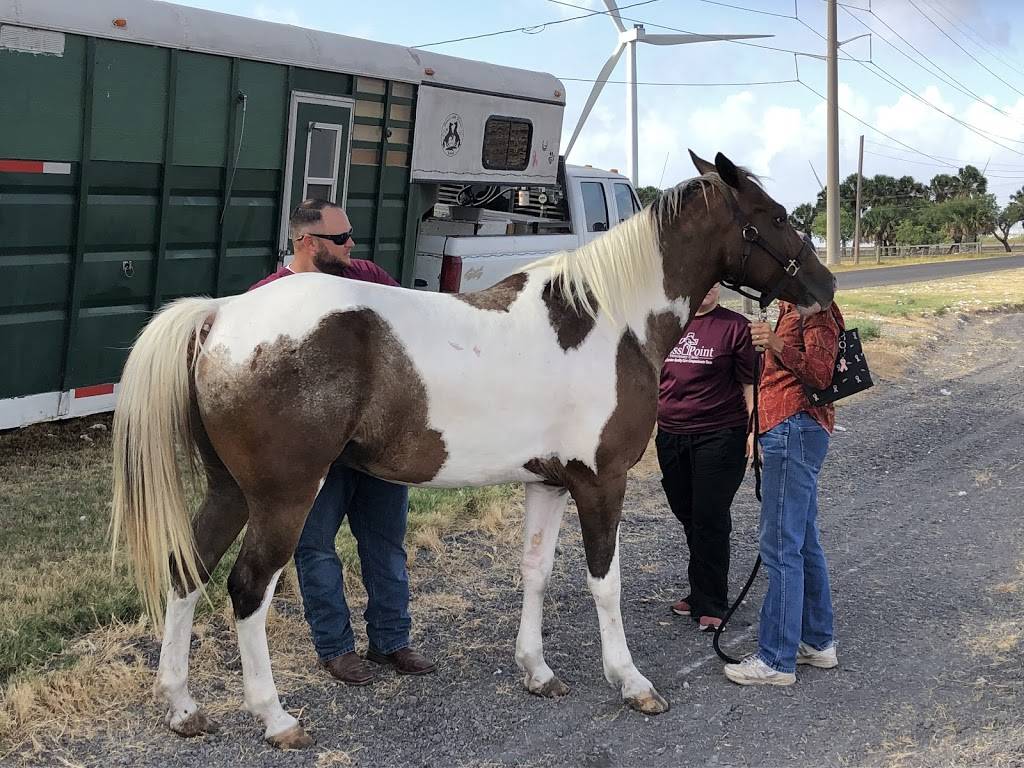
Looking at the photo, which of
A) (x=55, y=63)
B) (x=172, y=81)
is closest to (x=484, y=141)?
(x=172, y=81)

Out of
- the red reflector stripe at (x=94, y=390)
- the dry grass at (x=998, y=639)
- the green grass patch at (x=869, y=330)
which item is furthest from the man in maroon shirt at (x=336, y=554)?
the green grass patch at (x=869, y=330)

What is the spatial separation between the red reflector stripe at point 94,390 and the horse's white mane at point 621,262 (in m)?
4.08

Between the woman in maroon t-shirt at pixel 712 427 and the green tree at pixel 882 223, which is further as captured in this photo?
the green tree at pixel 882 223

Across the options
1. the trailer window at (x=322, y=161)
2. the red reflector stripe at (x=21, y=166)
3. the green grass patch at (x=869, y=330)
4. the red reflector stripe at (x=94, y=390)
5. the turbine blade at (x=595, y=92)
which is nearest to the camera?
the red reflector stripe at (x=21, y=166)

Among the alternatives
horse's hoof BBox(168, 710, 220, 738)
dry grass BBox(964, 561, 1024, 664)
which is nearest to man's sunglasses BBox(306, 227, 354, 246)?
horse's hoof BBox(168, 710, 220, 738)

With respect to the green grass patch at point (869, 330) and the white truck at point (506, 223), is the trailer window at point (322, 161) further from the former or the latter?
the green grass patch at point (869, 330)

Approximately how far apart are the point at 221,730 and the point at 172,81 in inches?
187

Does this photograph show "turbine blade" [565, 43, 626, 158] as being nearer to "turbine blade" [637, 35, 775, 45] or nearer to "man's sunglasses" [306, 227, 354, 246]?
"turbine blade" [637, 35, 775, 45]

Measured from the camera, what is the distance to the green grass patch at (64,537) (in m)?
4.43

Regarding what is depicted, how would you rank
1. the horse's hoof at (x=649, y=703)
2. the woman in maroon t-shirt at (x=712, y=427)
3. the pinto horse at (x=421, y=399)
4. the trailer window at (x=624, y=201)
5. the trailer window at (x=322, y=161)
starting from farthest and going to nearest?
the trailer window at (x=624, y=201), the trailer window at (x=322, y=161), the woman in maroon t-shirt at (x=712, y=427), the horse's hoof at (x=649, y=703), the pinto horse at (x=421, y=399)

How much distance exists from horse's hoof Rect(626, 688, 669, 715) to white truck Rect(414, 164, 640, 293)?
581cm

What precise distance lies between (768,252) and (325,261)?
1.86 m

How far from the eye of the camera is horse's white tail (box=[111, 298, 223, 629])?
3602 millimetres

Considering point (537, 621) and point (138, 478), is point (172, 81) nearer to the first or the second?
point (138, 478)
